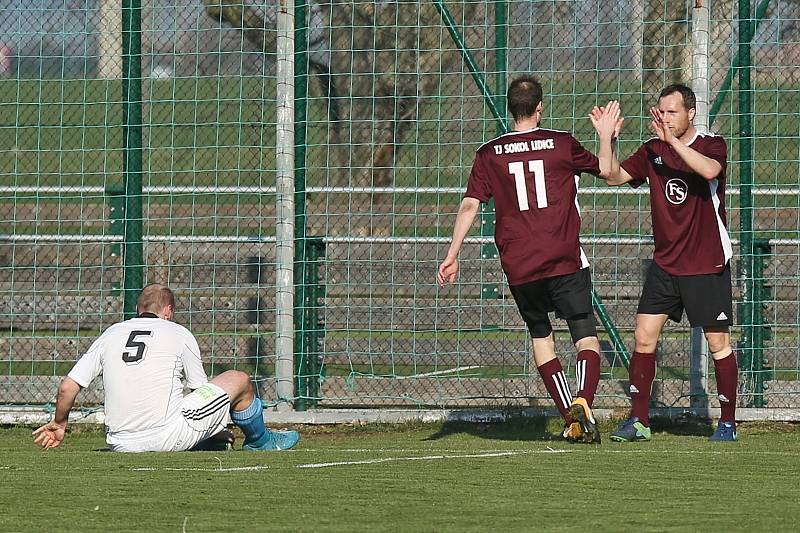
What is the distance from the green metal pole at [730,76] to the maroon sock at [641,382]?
2155 millimetres

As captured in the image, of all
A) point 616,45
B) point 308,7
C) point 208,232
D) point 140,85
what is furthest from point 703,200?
point 208,232

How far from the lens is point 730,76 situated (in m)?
9.02

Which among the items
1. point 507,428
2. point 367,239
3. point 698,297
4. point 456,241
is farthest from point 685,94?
point 367,239

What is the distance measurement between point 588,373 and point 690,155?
4.36ft

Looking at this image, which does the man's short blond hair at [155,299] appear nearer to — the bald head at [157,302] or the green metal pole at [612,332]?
the bald head at [157,302]

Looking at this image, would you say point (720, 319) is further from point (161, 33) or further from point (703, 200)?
point (161, 33)

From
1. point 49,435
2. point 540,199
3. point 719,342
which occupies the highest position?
point 540,199

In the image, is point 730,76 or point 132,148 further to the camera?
point 132,148

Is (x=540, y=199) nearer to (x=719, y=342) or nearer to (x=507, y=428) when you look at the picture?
(x=719, y=342)

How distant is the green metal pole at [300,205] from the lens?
9.34 meters

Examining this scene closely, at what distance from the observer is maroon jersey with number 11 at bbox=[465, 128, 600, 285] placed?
7.29 meters

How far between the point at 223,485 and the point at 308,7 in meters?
4.85

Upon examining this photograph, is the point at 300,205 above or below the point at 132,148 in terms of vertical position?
below

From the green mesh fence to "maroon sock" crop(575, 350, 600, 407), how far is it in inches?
71.8
